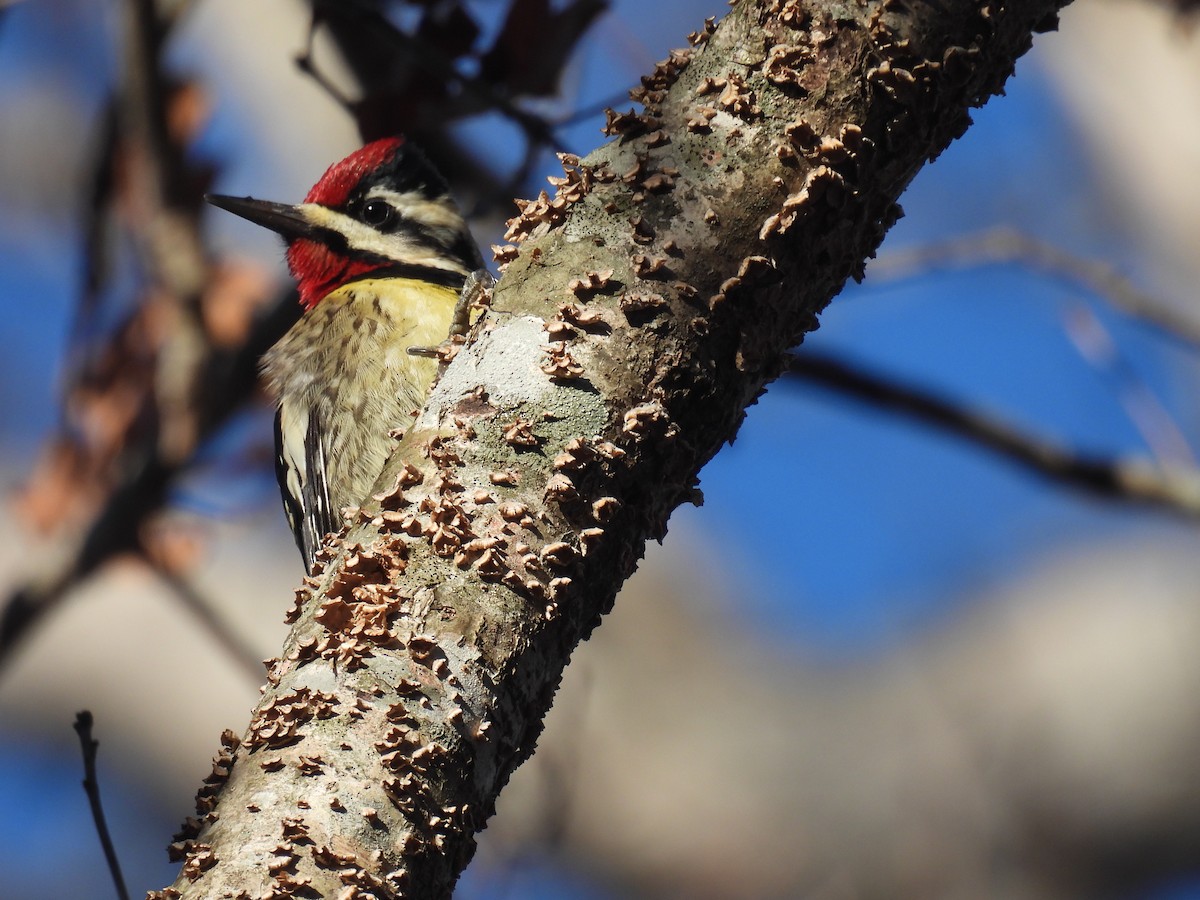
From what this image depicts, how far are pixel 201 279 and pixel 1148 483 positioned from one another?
289 centimetres

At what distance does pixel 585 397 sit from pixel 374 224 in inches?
93.8

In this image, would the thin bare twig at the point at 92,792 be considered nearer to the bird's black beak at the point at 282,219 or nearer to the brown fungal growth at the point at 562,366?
the brown fungal growth at the point at 562,366

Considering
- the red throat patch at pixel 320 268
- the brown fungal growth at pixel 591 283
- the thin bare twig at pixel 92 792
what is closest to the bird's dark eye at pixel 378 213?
the red throat patch at pixel 320 268

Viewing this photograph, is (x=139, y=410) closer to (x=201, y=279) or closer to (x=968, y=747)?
(x=201, y=279)

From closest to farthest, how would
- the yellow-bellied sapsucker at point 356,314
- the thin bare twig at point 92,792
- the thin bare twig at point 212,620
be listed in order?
the thin bare twig at point 92,792 < the yellow-bellied sapsucker at point 356,314 < the thin bare twig at point 212,620

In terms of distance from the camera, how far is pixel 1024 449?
15.1 feet

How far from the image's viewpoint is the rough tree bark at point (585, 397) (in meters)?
1.53

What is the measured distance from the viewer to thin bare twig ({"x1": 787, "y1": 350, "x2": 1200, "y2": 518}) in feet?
14.3

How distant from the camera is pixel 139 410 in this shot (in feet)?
15.2

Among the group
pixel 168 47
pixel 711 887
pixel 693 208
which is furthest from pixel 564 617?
pixel 711 887

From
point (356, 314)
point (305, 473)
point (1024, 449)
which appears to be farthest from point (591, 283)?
point (1024, 449)

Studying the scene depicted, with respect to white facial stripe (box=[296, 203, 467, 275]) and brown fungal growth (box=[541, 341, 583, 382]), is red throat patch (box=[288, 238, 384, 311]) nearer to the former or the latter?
white facial stripe (box=[296, 203, 467, 275])

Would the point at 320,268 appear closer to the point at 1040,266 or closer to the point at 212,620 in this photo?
the point at 212,620

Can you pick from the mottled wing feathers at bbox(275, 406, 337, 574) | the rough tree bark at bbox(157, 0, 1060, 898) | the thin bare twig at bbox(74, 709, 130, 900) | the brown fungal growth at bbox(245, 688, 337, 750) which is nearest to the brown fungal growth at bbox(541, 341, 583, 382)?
the rough tree bark at bbox(157, 0, 1060, 898)
